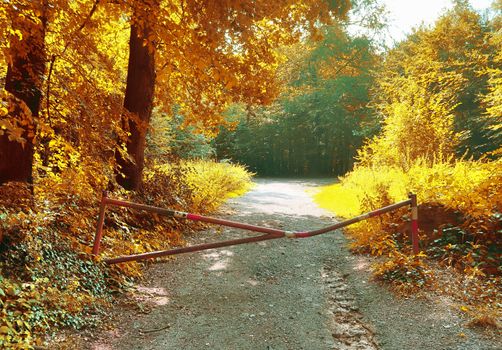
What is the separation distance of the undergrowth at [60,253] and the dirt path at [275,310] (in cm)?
46

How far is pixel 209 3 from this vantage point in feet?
17.6

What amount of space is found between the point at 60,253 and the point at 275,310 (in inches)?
114

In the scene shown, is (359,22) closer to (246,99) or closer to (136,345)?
(246,99)

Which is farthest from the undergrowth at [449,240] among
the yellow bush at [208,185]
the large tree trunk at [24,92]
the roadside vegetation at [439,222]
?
the large tree trunk at [24,92]

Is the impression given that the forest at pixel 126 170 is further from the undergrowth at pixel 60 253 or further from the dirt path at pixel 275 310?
the dirt path at pixel 275 310

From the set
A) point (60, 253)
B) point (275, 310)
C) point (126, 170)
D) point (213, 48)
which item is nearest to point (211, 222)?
point (275, 310)

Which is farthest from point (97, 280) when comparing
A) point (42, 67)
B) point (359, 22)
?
point (359, 22)

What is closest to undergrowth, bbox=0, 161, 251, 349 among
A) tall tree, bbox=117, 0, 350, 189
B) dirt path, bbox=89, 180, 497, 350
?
dirt path, bbox=89, 180, 497, 350

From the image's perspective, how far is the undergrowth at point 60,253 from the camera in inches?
159

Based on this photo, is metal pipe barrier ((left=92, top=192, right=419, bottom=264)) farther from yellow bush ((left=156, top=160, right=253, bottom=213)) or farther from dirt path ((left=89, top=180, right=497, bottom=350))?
yellow bush ((left=156, top=160, right=253, bottom=213))

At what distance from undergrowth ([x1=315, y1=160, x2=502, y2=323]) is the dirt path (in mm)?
432

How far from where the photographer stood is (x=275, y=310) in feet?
17.3

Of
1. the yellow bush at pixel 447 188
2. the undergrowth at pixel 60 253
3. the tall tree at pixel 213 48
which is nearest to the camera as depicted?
the undergrowth at pixel 60 253

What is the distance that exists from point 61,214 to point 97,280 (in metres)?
1.32
